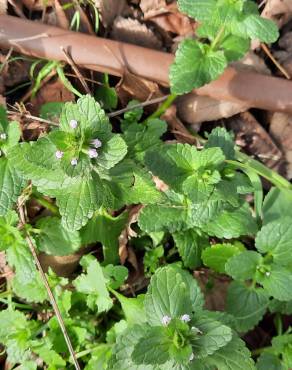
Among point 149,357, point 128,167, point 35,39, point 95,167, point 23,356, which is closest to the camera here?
point 149,357

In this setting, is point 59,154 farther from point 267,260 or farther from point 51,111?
point 267,260

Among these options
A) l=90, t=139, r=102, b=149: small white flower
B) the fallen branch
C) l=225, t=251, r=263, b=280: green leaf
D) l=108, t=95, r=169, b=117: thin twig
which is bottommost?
l=225, t=251, r=263, b=280: green leaf

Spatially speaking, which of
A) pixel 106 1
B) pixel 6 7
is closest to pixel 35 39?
pixel 6 7

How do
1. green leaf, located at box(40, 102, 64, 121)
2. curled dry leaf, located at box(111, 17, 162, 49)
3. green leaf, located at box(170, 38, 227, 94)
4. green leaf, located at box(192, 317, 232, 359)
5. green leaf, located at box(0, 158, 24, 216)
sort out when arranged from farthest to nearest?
curled dry leaf, located at box(111, 17, 162, 49)
green leaf, located at box(40, 102, 64, 121)
green leaf, located at box(170, 38, 227, 94)
green leaf, located at box(0, 158, 24, 216)
green leaf, located at box(192, 317, 232, 359)

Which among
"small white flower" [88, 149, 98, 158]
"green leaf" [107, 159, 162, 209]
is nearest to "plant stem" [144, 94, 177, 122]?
"green leaf" [107, 159, 162, 209]

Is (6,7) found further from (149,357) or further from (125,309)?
(149,357)

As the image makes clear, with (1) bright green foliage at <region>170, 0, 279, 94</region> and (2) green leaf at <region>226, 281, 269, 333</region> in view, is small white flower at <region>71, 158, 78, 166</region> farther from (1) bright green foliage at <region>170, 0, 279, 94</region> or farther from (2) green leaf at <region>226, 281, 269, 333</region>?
(2) green leaf at <region>226, 281, 269, 333</region>

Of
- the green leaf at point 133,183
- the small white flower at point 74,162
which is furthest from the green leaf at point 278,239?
the small white flower at point 74,162
